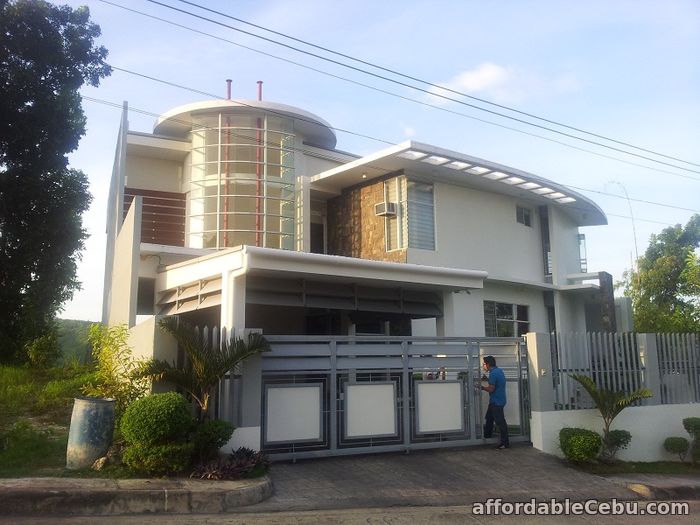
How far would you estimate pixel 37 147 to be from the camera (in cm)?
1777

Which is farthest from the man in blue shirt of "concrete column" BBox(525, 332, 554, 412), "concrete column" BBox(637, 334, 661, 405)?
"concrete column" BBox(637, 334, 661, 405)

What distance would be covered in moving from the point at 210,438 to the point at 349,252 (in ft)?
39.6

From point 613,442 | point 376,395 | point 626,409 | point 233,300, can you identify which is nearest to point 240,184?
point 233,300

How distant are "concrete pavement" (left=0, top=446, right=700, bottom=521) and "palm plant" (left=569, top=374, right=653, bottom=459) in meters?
0.80

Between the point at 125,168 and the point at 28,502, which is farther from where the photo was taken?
the point at 125,168

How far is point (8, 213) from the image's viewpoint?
18.1 meters

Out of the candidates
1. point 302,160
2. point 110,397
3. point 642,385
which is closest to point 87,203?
point 302,160

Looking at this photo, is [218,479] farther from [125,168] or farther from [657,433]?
[125,168]

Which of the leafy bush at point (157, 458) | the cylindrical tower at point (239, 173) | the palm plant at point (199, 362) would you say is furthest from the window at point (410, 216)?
the leafy bush at point (157, 458)

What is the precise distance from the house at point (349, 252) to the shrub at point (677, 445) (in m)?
2.77

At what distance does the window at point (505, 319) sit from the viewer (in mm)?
19250

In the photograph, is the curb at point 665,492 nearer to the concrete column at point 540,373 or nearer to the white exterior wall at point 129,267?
the concrete column at point 540,373

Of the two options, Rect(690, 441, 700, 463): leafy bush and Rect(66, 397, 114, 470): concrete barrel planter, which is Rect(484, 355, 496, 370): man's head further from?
Rect(66, 397, 114, 470): concrete barrel planter

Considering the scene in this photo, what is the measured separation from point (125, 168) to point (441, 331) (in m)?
10.4
